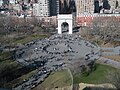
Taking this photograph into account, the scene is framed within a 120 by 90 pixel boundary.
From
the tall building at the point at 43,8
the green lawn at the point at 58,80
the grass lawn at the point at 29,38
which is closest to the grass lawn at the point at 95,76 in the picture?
the green lawn at the point at 58,80

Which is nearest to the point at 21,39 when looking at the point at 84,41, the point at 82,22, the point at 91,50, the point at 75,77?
the point at 84,41

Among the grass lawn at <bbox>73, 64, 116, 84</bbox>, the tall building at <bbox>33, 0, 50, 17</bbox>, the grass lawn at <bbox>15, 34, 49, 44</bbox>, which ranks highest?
the tall building at <bbox>33, 0, 50, 17</bbox>

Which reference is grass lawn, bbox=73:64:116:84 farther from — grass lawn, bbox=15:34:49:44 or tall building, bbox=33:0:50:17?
tall building, bbox=33:0:50:17

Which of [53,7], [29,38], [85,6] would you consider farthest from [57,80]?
[53,7]

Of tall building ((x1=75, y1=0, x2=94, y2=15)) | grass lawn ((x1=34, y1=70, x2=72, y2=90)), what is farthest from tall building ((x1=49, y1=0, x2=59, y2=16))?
grass lawn ((x1=34, y1=70, x2=72, y2=90))

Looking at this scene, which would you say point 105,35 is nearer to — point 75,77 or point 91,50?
point 91,50

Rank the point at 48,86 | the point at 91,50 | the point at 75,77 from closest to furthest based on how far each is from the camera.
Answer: the point at 48,86 < the point at 75,77 < the point at 91,50

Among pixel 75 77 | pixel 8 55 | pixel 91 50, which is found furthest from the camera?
pixel 91 50

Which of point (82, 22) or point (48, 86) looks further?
point (82, 22)
